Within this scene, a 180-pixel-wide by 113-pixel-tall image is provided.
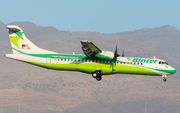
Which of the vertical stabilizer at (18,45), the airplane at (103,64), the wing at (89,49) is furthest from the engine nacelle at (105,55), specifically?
the vertical stabilizer at (18,45)

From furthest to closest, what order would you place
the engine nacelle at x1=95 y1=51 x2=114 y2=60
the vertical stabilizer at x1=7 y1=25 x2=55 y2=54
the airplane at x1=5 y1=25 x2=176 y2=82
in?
the vertical stabilizer at x1=7 y1=25 x2=55 y2=54 → the airplane at x1=5 y1=25 x2=176 y2=82 → the engine nacelle at x1=95 y1=51 x2=114 y2=60

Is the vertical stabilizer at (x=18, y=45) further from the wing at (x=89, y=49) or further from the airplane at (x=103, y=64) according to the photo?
the wing at (x=89, y=49)

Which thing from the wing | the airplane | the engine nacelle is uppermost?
the wing

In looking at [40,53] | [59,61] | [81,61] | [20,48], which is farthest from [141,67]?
[20,48]

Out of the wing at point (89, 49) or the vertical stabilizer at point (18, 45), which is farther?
the vertical stabilizer at point (18, 45)

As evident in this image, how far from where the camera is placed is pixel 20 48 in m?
51.0

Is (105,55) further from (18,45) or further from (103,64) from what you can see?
(18,45)

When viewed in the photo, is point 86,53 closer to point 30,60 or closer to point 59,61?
point 59,61


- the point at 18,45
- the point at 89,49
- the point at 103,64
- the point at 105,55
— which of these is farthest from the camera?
the point at 18,45

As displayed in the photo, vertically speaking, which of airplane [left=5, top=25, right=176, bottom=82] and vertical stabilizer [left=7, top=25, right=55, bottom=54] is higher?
vertical stabilizer [left=7, top=25, right=55, bottom=54]

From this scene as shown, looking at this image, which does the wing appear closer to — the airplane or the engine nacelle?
the airplane

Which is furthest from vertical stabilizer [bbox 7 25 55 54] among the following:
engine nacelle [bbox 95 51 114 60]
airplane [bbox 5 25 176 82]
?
engine nacelle [bbox 95 51 114 60]

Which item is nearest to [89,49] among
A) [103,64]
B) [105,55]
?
[105,55]

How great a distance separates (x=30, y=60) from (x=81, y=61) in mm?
8399
